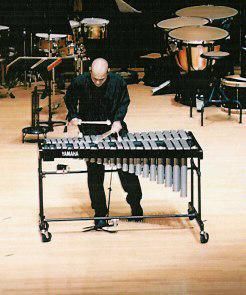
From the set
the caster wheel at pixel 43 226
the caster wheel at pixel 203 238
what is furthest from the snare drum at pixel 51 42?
the caster wheel at pixel 203 238

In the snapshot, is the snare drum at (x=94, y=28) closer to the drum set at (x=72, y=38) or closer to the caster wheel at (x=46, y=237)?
the drum set at (x=72, y=38)

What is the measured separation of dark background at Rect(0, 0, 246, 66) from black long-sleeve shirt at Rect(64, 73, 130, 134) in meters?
5.25

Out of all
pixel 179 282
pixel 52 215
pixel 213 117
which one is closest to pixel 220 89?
pixel 213 117

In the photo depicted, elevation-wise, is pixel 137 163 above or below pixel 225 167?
above

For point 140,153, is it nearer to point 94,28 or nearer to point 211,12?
point 211,12

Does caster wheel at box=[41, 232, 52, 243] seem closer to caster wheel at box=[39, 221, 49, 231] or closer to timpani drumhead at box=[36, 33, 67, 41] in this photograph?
caster wheel at box=[39, 221, 49, 231]

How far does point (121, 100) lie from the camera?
573 centimetres

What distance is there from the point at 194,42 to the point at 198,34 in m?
0.18

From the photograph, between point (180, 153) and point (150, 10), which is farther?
point (150, 10)

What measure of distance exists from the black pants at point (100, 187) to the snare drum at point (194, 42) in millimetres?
4055

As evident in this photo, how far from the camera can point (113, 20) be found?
1206 cm

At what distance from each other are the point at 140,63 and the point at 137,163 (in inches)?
308

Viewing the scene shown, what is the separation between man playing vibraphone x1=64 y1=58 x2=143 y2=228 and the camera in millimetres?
5668

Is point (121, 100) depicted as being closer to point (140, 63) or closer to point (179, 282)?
point (179, 282)
